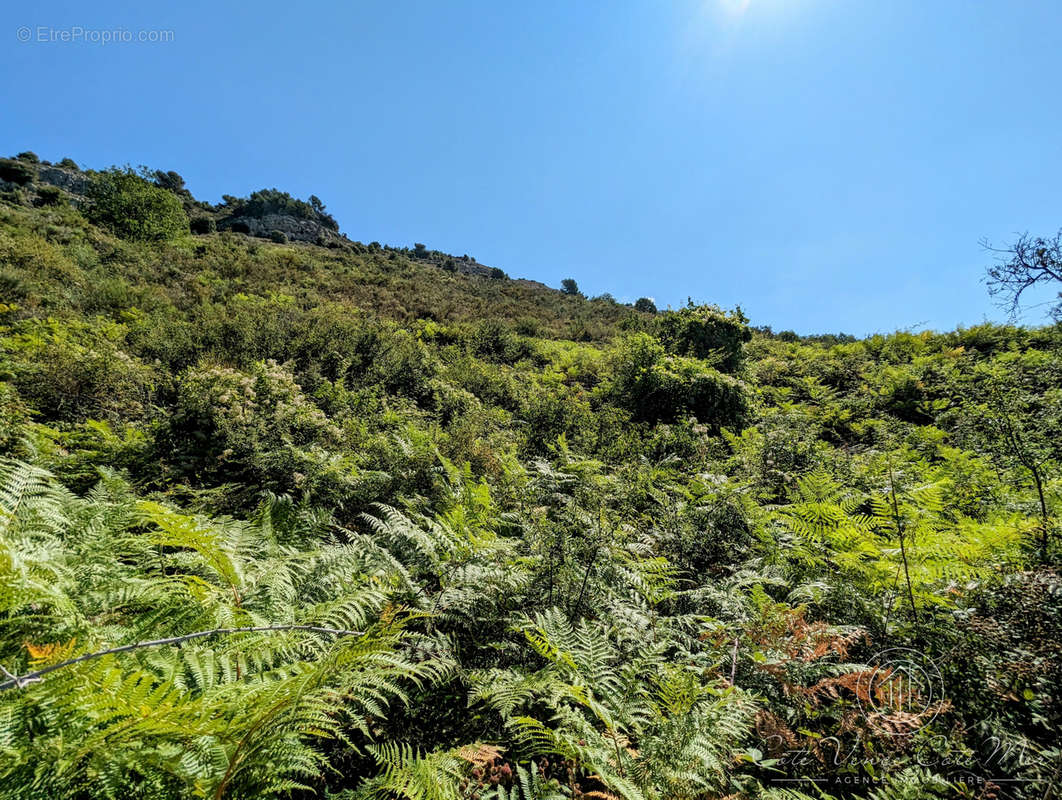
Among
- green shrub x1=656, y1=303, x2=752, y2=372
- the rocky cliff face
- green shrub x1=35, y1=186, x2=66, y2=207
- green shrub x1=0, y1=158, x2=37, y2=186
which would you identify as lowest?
green shrub x1=656, y1=303, x2=752, y2=372

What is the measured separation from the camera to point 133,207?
68.0 feet

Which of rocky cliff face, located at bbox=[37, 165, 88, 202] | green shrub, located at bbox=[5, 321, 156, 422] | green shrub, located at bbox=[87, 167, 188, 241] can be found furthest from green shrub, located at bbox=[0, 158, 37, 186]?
green shrub, located at bbox=[5, 321, 156, 422]

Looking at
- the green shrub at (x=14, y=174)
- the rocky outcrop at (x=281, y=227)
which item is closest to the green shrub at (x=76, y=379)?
the rocky outcrop at (x=281, y=227)

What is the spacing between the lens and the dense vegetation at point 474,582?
1.48 meters

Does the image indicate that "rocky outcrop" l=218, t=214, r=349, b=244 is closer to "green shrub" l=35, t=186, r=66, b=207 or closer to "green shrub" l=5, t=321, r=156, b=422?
"green shrub" l=35, t=186, r=66, b=207

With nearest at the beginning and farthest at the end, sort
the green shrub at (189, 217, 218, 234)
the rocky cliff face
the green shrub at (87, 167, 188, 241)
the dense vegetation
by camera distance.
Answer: the dense vegetation < the green shrub at (87, 167, 188, 241) < the green shrub at (189, 217, 218, 234) < the rocky cliff face

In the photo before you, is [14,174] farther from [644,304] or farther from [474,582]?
[474,582]

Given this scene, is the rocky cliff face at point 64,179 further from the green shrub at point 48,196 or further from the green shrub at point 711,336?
the green shrub at point 711,336

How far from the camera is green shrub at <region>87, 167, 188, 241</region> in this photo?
19531 mm

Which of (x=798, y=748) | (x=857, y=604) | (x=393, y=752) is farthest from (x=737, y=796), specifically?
(x=857, y=604)

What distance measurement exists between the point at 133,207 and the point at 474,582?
2848 centimetres

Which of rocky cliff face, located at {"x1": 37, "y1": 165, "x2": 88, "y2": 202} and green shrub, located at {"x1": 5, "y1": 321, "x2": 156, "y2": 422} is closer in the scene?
green shrub, located at {"x1": 5, "y1": 321, "x2": 156, "y2": 422}

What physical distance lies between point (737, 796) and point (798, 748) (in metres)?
0.57

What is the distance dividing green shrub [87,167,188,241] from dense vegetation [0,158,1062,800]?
1469cm
